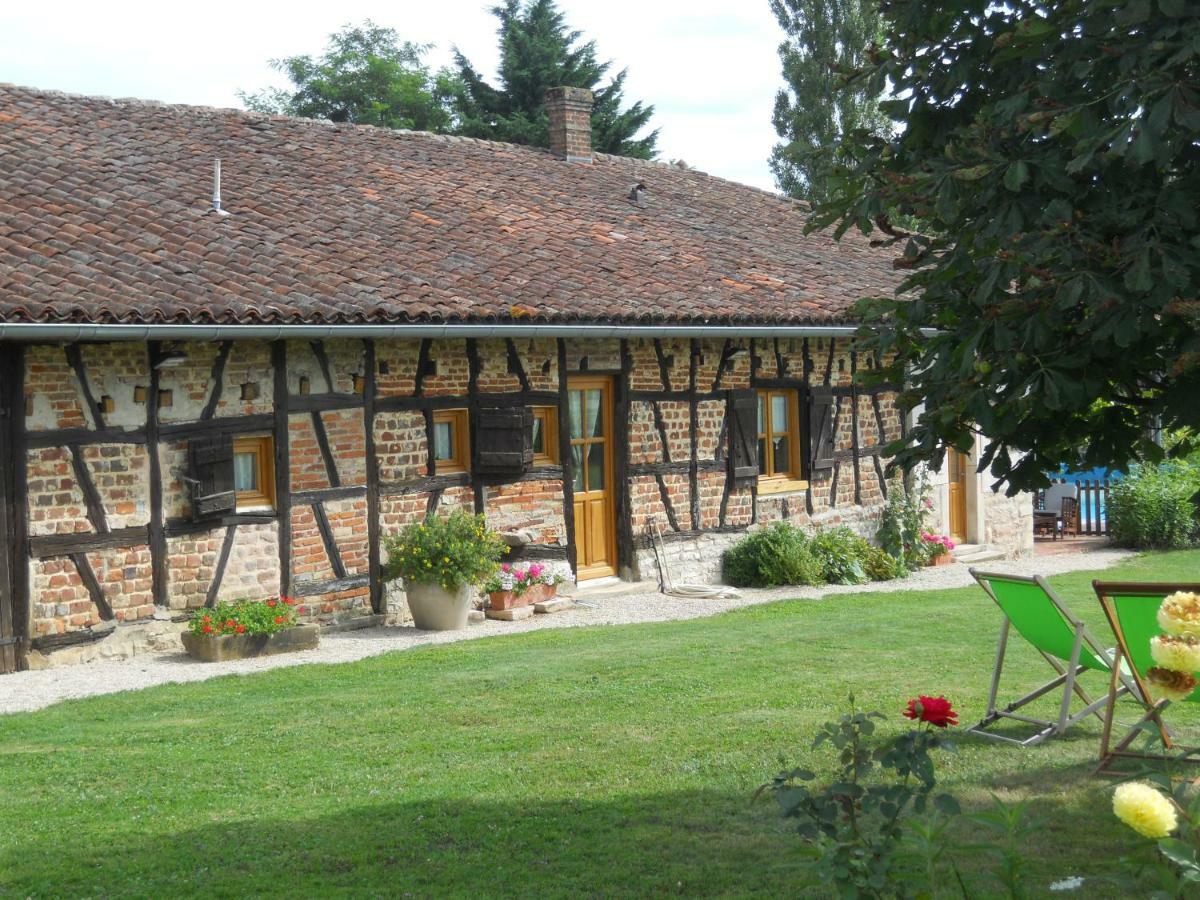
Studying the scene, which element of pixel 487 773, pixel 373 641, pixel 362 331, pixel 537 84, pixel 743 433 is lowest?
pixel 373 641

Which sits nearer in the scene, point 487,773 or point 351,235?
point 487,773

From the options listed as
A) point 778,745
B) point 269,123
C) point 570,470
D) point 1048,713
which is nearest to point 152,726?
point 778,745

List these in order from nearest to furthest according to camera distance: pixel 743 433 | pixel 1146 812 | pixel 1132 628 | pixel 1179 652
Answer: pixel 1146 812, pixel 1179 652, pixel 1132 628, pixel 743 433

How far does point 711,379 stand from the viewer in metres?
13.8

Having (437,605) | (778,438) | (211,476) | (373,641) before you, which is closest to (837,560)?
(778,438)

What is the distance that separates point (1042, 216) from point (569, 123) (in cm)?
1423

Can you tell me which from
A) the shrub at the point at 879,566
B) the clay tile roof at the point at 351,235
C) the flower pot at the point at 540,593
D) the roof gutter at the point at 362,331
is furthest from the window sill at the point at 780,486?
the flower pot at the point at 540,593

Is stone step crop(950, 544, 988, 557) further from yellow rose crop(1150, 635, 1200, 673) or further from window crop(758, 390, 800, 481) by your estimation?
yellow rose crop(1150, 635, 1200, 673)

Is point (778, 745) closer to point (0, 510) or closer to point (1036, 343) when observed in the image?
point (1036, 343)

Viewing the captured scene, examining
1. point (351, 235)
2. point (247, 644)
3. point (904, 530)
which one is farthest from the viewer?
point (904, 530)

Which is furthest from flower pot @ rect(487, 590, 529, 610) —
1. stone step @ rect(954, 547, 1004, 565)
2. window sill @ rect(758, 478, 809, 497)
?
stone step @ rect(954, 547, 1004, 565)

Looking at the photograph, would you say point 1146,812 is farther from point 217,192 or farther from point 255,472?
point 217,192

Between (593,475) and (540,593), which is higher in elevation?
(593,475)

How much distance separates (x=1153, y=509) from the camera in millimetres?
17297
